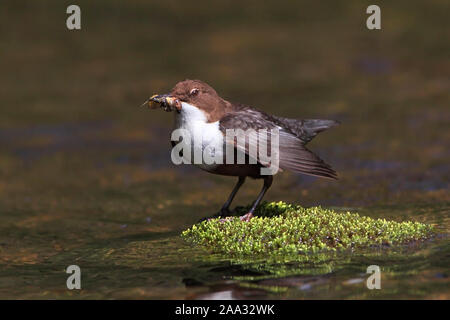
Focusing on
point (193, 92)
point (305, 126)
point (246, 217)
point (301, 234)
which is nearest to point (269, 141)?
point (246, 217)

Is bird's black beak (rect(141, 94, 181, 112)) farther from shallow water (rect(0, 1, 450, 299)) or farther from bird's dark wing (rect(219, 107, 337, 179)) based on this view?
shallow water (rect(0, 1, 450, 299))

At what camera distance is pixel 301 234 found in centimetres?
630

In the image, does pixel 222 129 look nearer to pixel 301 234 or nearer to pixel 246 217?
pixel 246 217

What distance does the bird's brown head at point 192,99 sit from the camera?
6.59 meters

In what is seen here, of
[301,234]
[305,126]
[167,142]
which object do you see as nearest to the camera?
[301,234]

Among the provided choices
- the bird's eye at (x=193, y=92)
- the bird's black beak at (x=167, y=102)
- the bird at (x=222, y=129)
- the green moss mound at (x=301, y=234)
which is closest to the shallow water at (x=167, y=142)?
the green moss mound at (x=301, y=234)

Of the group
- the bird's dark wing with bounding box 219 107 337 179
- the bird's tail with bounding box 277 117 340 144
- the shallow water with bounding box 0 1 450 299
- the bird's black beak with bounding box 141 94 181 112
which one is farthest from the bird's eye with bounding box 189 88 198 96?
the shallow water with bounding box 0 1 450 299

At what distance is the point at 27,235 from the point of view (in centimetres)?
826

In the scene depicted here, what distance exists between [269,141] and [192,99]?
832mm

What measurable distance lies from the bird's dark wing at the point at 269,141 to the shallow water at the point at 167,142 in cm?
89

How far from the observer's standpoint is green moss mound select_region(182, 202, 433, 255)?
6191 millimetres
